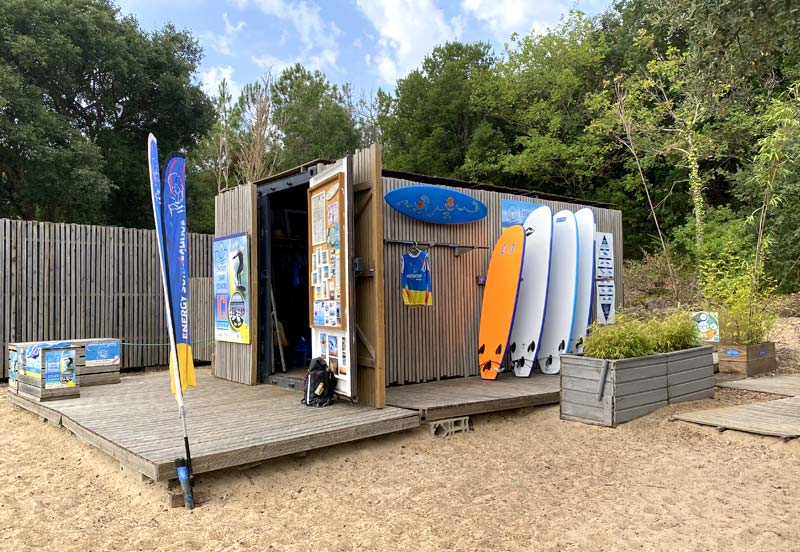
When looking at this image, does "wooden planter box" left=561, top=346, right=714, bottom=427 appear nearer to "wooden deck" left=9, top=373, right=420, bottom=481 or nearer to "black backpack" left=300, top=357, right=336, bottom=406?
"wooden deck" left=9, top=373, right=420, bottom=481

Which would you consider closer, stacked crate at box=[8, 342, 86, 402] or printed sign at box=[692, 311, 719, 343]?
stacked crate at box=[8, 342, 86, 402]

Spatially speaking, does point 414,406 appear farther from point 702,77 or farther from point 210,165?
point 210,165

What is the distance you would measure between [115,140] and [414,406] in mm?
14398

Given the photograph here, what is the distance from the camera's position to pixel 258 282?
7.22 metres

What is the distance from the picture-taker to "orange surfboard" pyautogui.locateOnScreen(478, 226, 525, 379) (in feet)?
23.1

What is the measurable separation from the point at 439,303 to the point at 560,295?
5.48 ft

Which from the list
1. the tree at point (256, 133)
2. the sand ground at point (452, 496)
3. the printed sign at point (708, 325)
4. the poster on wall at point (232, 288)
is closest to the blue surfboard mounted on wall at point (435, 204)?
the poster on wall at point (232, 288)

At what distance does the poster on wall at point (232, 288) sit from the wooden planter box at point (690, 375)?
4.71m

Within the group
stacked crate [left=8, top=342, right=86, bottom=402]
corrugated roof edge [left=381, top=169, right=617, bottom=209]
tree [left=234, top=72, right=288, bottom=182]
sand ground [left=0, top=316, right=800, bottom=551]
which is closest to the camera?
sand ground [left=0, top=316, right=800, bottom=551]

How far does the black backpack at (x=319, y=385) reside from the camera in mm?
5609

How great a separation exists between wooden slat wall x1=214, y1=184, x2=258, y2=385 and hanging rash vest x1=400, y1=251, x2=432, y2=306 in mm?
1819

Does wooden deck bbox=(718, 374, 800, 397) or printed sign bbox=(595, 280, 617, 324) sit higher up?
printed sign bbox=(595, 280, 617, 324)

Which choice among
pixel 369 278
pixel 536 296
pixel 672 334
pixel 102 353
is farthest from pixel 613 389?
pixel 102 353

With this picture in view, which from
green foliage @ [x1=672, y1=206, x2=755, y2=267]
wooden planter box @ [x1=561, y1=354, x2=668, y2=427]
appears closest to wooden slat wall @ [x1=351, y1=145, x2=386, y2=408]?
wooden planter box @ [x1=561, y1=354, x2=668, y2=427]
